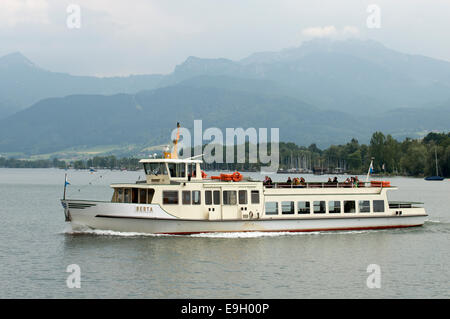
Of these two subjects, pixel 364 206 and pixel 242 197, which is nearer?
pixel 242 197

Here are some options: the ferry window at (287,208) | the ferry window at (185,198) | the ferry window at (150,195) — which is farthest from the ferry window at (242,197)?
the ferry window at (150,195)

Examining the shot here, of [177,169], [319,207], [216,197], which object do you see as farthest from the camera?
[319,207]

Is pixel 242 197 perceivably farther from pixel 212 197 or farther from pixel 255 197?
pixel 212 197

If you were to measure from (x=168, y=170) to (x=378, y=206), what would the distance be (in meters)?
14.4

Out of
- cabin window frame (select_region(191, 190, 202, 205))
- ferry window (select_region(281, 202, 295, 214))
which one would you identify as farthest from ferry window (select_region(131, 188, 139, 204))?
ferry window (select_region(281, 202, 295, 214))

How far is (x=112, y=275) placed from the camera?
27438 mm

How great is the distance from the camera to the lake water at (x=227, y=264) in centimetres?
2512

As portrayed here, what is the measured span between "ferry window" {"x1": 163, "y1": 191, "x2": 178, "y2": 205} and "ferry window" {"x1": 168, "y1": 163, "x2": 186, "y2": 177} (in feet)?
5.98

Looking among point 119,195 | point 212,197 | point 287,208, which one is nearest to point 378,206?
point 287,208

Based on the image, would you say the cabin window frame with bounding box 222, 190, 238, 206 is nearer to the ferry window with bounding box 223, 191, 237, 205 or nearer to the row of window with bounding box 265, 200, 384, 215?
the ferry window with bounding box 223, 191, 237, 205

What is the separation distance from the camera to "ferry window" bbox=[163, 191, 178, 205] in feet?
115

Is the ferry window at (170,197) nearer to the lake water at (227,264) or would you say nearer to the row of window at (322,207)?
the lake water at (227,264)

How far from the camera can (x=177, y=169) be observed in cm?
3691
